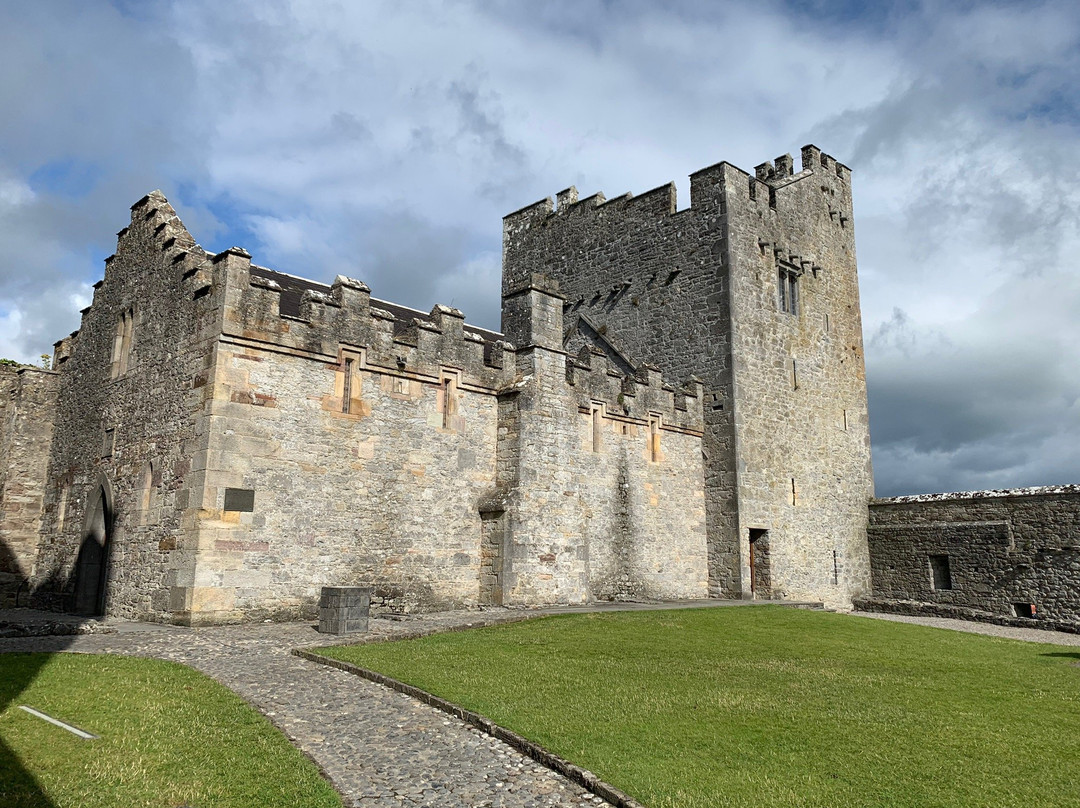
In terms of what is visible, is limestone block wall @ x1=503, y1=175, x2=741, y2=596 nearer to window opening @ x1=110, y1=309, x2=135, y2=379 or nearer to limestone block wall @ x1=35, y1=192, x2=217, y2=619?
limestone block wall @ x1=35, y1=192, x2=217, y2=619

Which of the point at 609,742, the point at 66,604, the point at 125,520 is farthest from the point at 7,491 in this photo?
the point at 609,742

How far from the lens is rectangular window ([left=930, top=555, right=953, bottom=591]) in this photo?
26.5m

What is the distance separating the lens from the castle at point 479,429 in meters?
15.5

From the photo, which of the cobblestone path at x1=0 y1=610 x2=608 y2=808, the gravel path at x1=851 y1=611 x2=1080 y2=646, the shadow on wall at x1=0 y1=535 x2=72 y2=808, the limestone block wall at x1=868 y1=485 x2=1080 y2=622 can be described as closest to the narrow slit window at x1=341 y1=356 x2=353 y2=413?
the cobblestone path at x1=0 y1=610 x2=608 y2=808

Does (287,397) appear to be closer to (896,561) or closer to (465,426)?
(465,426)

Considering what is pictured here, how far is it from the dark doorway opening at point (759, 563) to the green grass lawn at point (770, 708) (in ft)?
29.5

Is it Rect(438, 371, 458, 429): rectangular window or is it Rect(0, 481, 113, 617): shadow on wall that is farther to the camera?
Rect(438, 371, 458, 429): rectangular window

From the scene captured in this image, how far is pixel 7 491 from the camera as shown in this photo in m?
21.6

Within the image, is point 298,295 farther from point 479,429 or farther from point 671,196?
point 671,196

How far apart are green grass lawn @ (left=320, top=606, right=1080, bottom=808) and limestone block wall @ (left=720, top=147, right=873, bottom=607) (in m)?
10.1

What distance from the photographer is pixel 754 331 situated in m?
25.3

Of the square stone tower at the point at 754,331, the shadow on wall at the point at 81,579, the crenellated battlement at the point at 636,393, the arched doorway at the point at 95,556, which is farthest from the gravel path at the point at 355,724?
the square stone tower at the point at 754,331

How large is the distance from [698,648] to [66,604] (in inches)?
609

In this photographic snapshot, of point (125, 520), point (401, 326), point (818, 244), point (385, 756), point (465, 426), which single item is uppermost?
point (818, 244)
